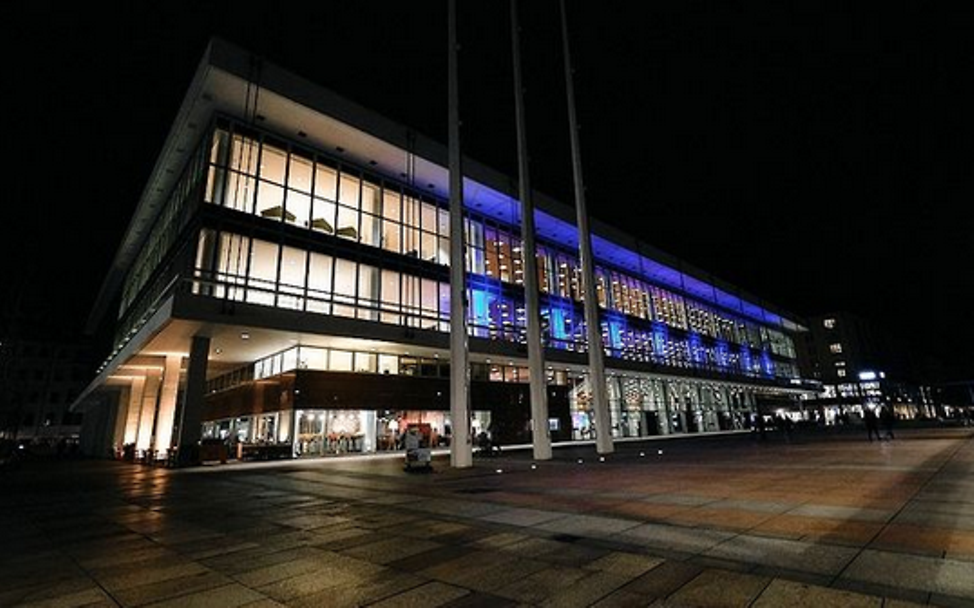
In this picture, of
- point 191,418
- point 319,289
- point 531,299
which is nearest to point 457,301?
point 531,299

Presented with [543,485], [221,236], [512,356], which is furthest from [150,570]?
[512,356]

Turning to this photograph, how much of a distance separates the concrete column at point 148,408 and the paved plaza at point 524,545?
2843 centimetres

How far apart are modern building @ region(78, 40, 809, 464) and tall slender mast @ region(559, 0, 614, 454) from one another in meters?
9.81

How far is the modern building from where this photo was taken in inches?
937

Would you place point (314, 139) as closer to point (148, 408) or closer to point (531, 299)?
point (531, 299)

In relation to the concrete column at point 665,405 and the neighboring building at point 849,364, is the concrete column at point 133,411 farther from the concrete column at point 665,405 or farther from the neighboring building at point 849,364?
the neighboring building at point 849,364

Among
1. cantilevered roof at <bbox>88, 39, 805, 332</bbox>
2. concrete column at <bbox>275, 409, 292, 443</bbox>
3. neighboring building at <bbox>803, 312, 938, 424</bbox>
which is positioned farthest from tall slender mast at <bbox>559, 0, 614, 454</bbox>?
neighboring building at <bbox>803, 312, 938, 424</bbox>

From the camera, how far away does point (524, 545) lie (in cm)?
595

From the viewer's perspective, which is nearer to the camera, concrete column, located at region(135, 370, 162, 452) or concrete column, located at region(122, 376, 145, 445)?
concrete column, located at region(135, 370, 162, 452)

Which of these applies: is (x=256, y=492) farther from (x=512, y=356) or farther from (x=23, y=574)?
(x=512, y=356)

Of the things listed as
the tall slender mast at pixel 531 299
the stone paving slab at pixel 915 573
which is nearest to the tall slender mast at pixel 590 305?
the tall slender mast at pixel 531 299

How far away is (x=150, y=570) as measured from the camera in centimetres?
534

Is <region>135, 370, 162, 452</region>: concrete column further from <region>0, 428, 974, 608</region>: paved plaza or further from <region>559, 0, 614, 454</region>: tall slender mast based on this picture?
<region>559, 0, 614, 454</region>: tall slender mast

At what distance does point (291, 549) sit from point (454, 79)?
63.1 feet
